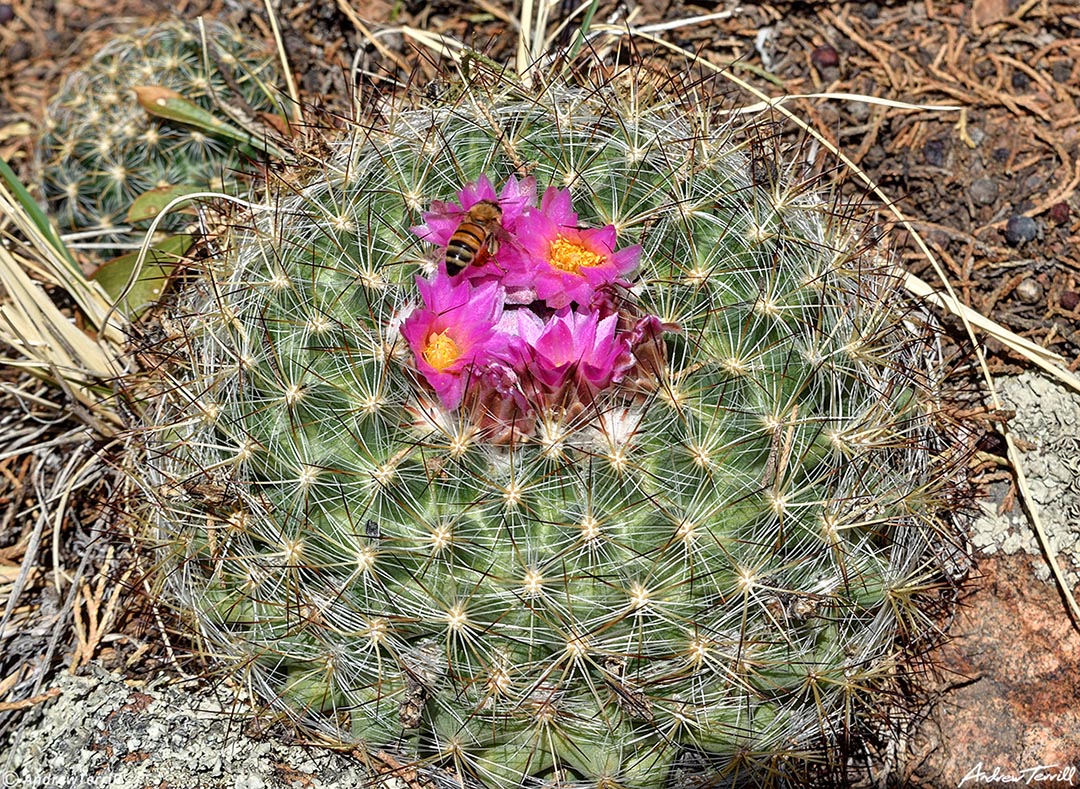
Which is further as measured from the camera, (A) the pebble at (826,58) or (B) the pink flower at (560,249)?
(A) the pebble at (826,58)

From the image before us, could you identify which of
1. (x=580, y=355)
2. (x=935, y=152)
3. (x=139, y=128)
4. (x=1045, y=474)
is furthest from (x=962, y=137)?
(x=139, y=128)

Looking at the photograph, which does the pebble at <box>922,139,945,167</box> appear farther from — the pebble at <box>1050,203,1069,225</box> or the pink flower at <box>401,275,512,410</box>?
the pink flower at <box>401,275,512,410</box>

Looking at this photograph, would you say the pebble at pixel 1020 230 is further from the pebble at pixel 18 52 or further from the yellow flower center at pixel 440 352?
the pebble at pixel 18 52

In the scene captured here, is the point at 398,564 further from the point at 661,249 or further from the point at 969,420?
the point at 969,420

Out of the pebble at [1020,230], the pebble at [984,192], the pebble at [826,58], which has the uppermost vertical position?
the pebble at [826,58]

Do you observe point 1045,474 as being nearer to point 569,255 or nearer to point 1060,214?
point 1060,214

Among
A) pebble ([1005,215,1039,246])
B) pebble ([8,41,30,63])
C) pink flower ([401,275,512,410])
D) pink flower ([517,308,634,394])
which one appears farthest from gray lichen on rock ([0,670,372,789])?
pebble ([8,41,30,63])

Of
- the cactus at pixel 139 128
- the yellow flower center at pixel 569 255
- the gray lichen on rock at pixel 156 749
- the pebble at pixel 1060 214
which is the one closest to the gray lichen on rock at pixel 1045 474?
the pebble at pixel 1060 214
